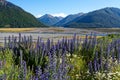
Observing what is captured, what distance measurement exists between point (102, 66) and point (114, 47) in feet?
9.99

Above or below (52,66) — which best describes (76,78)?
below

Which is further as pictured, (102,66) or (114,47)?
(114,47)

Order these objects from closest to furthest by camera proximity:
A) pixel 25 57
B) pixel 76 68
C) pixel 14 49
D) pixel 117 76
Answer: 1. pixel 117 76
2. pixel 76 68
3. pixel 25 57
4. pixel 14 49

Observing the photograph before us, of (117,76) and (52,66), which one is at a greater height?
(52,66)

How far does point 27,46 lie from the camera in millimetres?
11531

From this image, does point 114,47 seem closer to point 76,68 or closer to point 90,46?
point 90,46

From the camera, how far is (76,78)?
9.18m

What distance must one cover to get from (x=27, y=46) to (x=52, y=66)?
4.89 m

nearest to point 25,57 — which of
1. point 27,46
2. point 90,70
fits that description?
point 27,46

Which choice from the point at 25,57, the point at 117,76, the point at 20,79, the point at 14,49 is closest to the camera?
the point at 20,79

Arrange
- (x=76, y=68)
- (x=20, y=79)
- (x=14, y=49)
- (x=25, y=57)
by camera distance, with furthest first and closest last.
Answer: (x=14, y=49), (x=25, y=57), (x=76, y=68), (x=20, y=79)

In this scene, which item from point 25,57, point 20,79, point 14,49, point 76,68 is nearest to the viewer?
point 20,79

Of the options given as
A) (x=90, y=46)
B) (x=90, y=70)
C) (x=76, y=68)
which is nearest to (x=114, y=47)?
(x=90, y=46)

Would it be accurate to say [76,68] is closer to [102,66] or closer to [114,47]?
[102,66]
